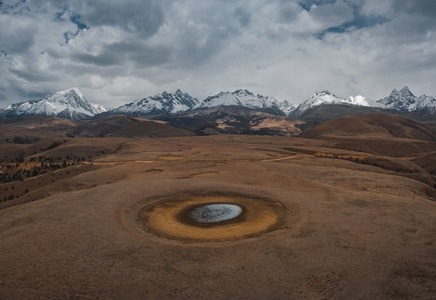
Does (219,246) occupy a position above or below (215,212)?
below

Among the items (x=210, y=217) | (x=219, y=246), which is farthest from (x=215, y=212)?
(x=219, y=246)

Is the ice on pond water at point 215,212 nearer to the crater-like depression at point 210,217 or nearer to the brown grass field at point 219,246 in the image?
the crater-like depression at point 210,217

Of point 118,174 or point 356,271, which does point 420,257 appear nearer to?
point 356,271

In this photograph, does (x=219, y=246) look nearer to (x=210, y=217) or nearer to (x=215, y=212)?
(x=210, y=217)

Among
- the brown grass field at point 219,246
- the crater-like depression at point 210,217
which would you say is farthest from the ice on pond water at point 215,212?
the brown grass field at point 219,246

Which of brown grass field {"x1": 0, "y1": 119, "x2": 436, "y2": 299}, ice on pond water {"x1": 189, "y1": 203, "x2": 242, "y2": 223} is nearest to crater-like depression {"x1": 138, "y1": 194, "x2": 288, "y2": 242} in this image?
ice on pond water {"x1": 189, "y1": 203, "x2": 242, "y2": 223}

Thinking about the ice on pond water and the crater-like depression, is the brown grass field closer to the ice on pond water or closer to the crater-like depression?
the crater-like depression

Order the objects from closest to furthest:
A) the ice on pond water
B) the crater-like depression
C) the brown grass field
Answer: the brown grass field, the crater-like depression, the ice on pond water
